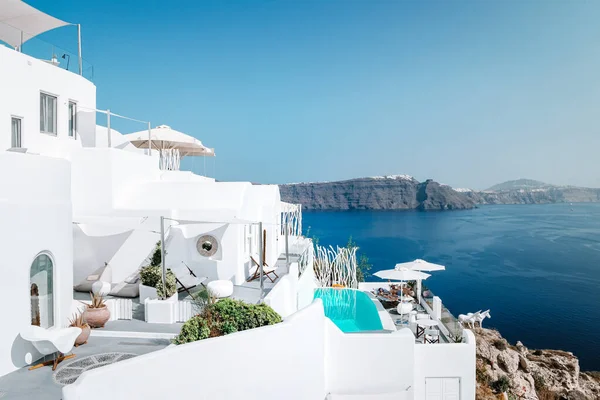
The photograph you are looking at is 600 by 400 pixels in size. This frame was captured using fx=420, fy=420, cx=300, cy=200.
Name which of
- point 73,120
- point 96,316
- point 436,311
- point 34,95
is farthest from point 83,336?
point 436,311

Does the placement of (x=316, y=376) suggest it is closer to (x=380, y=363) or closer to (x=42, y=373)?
(x=380, y=363)

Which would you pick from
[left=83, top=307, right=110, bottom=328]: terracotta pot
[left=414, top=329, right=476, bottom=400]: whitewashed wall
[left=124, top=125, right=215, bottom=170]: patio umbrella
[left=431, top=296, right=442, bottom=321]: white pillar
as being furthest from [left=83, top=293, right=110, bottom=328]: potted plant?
[left=124, top=125, right=215, bottom=170]: patio umbrella

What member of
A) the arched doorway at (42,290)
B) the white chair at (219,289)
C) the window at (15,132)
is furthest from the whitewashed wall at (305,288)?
the window at (15,132)

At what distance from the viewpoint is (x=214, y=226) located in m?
12.8

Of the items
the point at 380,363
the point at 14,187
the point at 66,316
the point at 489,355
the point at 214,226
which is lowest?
the point at 489,355

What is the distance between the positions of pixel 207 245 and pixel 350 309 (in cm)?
860

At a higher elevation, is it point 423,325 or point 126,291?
point 126,291

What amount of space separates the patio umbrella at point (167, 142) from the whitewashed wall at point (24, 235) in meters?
11.8

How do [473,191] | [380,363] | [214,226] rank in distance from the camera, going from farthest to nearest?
1. [473,191]
2. [214,226]
3. [380,363]

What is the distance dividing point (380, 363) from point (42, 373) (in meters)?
6.74

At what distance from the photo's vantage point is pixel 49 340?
24.6 ft

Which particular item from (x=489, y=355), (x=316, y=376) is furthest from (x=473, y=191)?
(x=316, y=376)

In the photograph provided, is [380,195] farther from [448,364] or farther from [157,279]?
[157,279]

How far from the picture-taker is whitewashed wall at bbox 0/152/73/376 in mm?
7352
